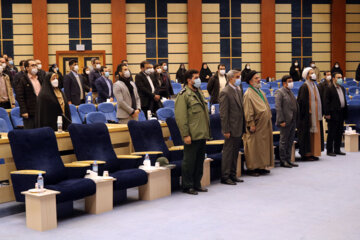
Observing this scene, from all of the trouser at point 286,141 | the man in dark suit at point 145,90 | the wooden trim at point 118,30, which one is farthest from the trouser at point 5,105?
the wooden trim at point 118,30

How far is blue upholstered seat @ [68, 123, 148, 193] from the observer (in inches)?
228

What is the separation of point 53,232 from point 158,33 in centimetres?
1492

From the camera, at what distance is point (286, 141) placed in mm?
8242

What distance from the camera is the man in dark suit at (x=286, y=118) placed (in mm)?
8172

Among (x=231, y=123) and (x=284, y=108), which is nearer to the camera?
(x=231, y=123)

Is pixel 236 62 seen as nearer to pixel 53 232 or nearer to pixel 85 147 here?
pixel 85 147

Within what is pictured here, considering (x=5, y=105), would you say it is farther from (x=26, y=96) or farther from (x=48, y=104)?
(x=48, y=104)

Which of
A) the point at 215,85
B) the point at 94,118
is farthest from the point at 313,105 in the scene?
the point at 94,118

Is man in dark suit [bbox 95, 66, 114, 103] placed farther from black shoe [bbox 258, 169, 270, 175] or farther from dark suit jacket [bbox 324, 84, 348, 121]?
dark suit jacket [bbox 324, 84, 348, 121]

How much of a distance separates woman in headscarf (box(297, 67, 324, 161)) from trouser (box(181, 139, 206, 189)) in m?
2.89

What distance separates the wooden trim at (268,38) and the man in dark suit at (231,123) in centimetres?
1296

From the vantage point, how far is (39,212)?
4824mm

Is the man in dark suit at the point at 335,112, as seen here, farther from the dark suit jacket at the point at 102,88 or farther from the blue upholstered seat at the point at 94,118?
the dark suit jacket at the point at 102,88

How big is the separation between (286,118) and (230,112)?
5.34 feet
